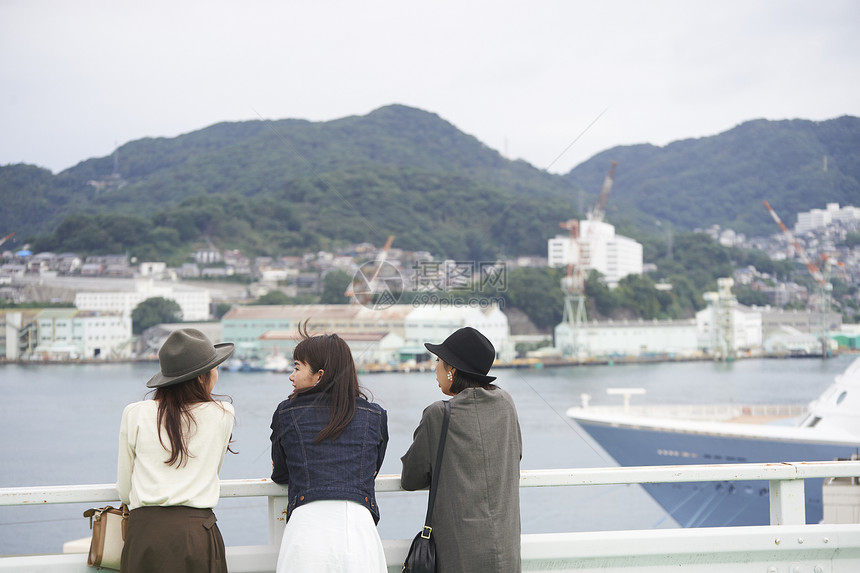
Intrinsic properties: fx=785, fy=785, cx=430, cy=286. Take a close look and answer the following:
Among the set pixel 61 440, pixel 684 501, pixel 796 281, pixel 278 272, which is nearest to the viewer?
pixel 684 501

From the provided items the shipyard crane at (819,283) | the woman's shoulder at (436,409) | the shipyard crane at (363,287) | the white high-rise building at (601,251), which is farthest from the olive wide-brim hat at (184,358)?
the shipyard crane at (819,283)

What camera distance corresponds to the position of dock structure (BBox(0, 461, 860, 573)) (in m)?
1.84

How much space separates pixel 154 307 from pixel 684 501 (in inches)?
1825

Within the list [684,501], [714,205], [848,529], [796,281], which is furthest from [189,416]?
[714,205]

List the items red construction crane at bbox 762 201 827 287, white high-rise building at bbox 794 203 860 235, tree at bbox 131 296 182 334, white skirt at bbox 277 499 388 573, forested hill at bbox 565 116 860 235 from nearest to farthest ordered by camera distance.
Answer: white skirt at bbox 277 499 388 573
tree at bbox 131 296 182 334
red construction crane at bbox 762 201 827 287
white high-rise building at bbox 794 203 860 235
forested hill at bbox 565 116 860 235

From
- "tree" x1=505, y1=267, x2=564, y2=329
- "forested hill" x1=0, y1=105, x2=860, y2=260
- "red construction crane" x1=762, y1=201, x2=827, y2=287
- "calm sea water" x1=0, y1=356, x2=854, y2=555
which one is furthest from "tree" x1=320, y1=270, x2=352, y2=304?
"red construction crane" x1=762, y1=201, x2=827, y2=287

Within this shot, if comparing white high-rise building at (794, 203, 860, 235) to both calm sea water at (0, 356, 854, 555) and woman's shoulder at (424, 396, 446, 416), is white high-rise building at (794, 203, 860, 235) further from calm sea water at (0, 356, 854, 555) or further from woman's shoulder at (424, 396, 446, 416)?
woman's shoulder at (424, 396, 446, 416)

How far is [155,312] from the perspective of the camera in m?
50.7

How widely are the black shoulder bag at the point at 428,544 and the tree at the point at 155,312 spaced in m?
51.8

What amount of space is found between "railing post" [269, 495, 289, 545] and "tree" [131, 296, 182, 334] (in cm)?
5156

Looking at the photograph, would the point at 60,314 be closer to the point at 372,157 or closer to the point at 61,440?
the point at 61,440

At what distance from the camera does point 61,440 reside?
28703mm

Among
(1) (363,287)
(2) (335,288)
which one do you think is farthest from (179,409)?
(2) (335,288)

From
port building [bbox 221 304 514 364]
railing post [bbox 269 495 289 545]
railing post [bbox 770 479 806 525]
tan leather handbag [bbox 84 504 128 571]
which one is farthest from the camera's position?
port building [bbox 221 304 514 364]
